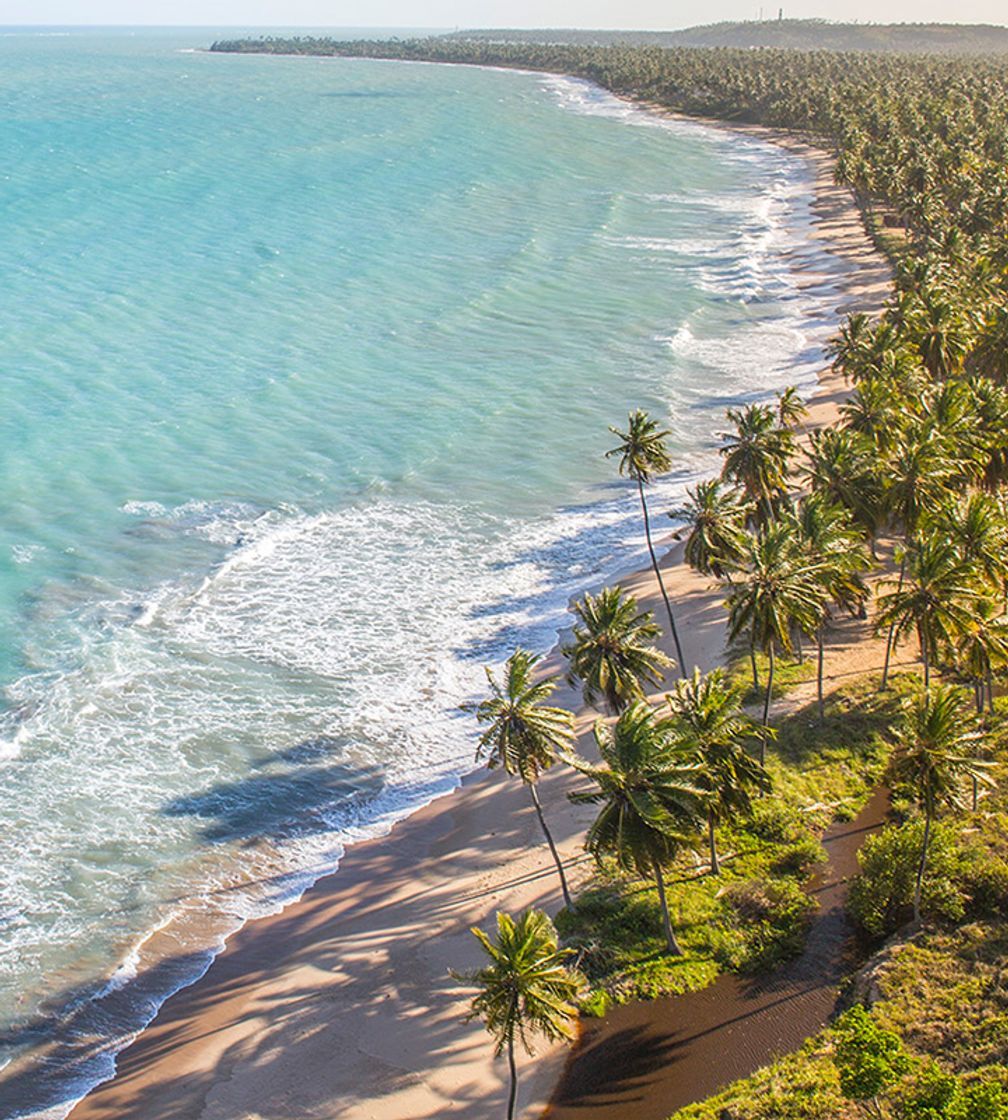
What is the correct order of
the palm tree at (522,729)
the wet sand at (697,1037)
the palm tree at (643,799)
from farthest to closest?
the palm tree at (522,729)
the palm tree at (643,799)
the wet sand at (697,1037)

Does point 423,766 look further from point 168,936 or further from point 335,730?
point 168,936

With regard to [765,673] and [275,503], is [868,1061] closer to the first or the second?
[765,673]

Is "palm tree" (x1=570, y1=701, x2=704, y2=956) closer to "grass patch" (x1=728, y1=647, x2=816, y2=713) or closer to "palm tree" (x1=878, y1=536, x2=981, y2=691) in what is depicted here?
"palm tree" (x1=878, y1=536, x2=981, y2=691)

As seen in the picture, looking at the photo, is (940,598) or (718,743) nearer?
(718,743)

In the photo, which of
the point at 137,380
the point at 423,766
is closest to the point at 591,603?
the point at 423,766

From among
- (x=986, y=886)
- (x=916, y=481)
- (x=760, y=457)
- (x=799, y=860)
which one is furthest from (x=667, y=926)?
(x=916, y=481)

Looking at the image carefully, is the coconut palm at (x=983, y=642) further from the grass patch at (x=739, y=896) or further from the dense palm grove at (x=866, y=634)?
the grass patch at (x=739, y=896)

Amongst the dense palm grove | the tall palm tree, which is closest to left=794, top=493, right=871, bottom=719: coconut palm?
the dense palm grove

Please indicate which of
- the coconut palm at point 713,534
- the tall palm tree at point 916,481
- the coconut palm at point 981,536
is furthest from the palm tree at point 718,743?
the tall palm tree at point 916,481
